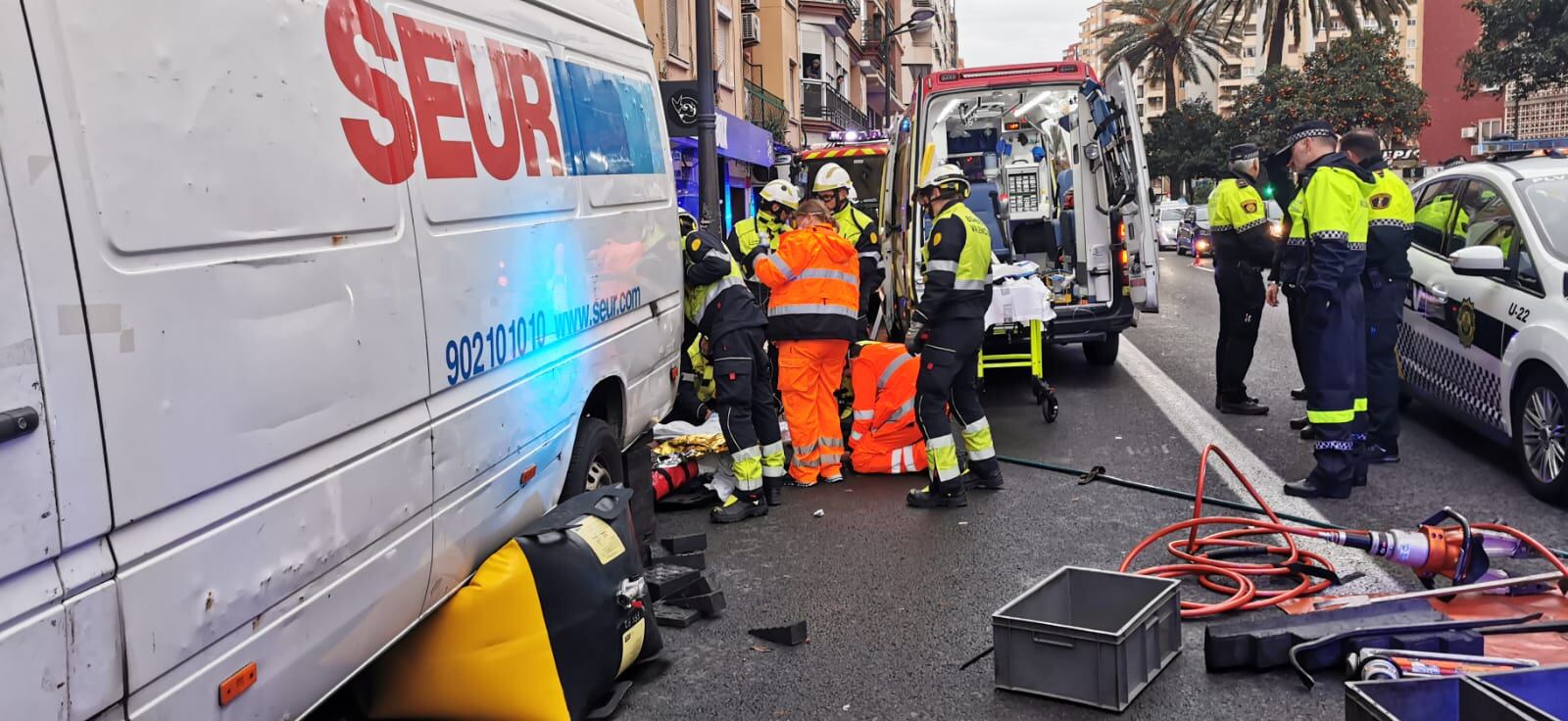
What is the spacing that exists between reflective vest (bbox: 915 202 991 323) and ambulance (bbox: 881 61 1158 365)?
2.62m

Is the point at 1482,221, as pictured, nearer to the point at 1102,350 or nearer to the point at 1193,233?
the point at 1102,350

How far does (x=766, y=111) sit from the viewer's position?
3388 centimetres

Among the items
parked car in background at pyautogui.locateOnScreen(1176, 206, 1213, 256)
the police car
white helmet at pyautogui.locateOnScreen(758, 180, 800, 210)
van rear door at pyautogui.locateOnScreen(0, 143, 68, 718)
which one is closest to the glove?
white helmet at pyautogui.locateOnScreen(758, 180, 800, 210)

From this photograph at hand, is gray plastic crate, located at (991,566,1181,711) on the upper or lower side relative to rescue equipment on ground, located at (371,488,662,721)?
lower

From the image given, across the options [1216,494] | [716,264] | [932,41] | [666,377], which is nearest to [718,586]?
[666,377]

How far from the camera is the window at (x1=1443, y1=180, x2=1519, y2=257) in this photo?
270 inches

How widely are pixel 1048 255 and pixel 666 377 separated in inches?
259

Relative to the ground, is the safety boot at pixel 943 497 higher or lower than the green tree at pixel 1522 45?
lower

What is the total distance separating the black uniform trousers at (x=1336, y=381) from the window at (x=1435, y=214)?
1693 mm

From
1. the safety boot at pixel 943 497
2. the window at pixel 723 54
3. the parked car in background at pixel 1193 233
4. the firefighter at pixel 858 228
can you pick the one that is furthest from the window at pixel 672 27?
the safety boot at pixel 943 497

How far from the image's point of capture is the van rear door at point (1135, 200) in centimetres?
988

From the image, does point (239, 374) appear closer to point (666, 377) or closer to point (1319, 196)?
point (666, 377)

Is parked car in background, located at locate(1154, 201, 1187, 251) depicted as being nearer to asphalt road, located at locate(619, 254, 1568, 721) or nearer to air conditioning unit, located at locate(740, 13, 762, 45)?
air conditioning unit, located at locate(740, 13, 762, 45)

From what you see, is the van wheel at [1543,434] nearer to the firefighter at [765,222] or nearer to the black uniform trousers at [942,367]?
the black uniform trousers at [942,367]
